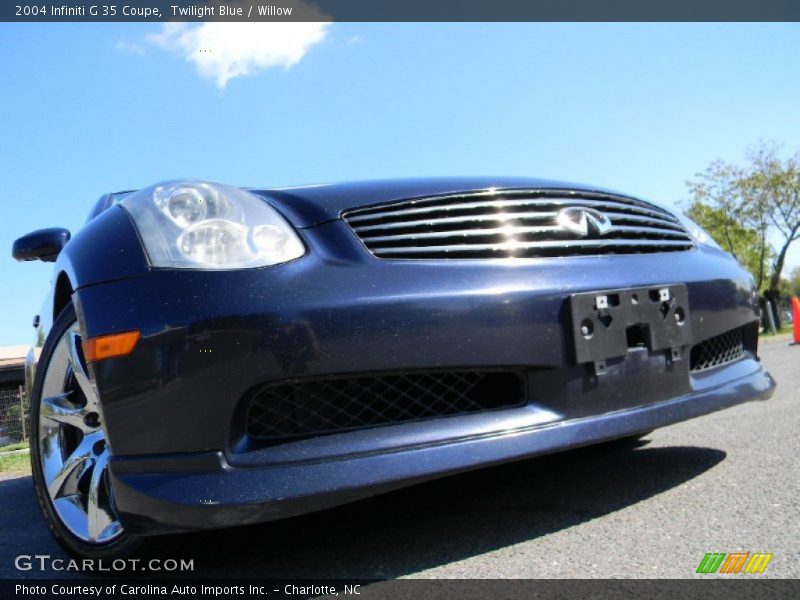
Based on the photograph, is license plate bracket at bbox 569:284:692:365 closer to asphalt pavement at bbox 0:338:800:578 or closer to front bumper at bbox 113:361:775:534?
front bumper at bbox 113:361:775:534

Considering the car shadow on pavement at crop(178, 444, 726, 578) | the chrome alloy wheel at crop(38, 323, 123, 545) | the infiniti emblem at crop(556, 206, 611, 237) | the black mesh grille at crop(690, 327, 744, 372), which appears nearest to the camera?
the car shadow on pavement at crop(178, 444, 726, 578)

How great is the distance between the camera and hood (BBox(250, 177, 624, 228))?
73.7 inches

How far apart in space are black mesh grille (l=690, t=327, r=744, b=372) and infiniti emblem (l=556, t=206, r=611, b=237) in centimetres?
56

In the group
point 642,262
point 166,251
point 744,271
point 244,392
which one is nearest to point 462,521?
point 244,392

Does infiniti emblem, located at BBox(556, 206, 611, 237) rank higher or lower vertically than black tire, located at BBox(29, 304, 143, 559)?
higher

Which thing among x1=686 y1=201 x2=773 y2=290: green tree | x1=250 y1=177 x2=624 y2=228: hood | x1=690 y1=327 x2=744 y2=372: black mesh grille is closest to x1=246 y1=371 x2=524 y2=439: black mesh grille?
x1=250 y1=177 x2=624 y2=228: hood

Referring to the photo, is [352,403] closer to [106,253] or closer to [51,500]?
[106,253]

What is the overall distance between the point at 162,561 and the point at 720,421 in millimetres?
2682

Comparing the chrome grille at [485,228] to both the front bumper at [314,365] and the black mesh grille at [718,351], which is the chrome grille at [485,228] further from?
the black mesh grille at [718,351]

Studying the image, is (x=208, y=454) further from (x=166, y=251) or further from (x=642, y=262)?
(x=642, y=262)

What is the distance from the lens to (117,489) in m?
1.61

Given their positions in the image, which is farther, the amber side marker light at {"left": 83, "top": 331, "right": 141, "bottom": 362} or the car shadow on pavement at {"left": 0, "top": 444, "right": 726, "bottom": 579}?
the car shadow on pavement at {"left": 0, "top": 444, "right": 726, "bottom": 579}

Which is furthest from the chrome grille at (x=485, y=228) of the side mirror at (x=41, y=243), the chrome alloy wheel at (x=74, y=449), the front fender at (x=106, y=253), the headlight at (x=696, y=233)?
the side mirror at (x=41, y=243)

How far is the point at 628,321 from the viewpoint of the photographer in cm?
191
